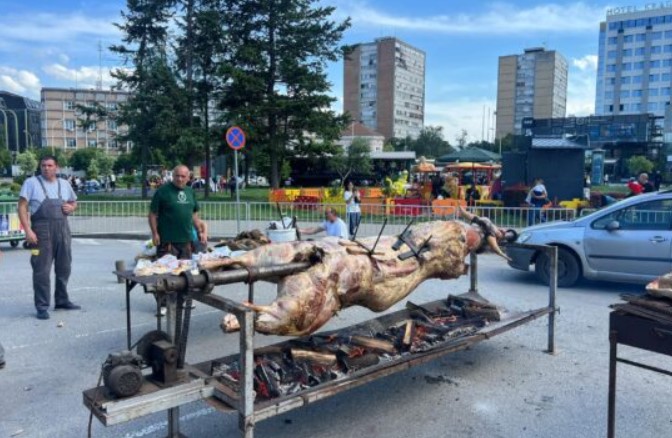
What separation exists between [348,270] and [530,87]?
132 metres

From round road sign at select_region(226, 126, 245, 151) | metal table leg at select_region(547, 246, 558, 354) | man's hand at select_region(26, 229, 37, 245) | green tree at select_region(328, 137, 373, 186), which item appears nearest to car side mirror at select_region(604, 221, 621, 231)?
metal table leg at select_region(547, 246, 558, 354)

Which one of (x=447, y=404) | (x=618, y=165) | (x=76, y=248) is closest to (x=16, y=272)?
(x=76, y=248)

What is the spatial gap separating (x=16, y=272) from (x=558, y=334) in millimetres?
9593

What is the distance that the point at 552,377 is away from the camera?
5.01 m

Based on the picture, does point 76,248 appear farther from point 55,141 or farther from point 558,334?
point 55,141

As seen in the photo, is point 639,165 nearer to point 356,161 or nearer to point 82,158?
point 356,161

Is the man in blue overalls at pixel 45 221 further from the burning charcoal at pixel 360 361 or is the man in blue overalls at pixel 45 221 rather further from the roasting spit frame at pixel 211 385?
the burning charcoal at pixel 360 361

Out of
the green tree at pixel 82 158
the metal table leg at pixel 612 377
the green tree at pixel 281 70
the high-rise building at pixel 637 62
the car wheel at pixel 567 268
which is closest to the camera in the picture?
the metal table leg at pixel 612 377

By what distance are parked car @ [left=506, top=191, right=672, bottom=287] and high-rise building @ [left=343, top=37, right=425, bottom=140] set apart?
337ft

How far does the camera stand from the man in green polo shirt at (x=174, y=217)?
254 inches

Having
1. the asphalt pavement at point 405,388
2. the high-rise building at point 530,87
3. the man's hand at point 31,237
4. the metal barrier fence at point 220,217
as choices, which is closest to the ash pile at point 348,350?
the asphalt pavement at point 405,388

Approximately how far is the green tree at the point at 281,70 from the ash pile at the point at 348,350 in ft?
74.3

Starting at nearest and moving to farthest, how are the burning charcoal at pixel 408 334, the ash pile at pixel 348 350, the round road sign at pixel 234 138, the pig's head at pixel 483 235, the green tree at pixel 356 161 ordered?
the ash pile at pixel 348 350, the burning charcoal at pixel 408 334, the pig's head at pixel 483 235, the round road sign at pixel 234 138, the green tree at pixel 356 161

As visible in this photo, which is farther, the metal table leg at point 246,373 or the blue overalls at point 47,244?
the blue overalls at point 47,244
